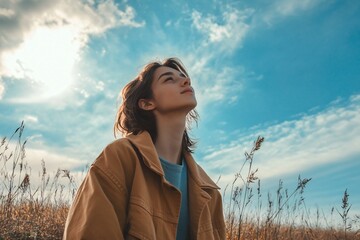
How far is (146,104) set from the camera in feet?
10.8

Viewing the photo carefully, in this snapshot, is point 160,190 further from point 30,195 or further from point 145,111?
point 30,195

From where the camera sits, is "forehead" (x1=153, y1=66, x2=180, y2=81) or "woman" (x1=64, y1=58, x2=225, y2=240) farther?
"forehead" (x1=153, y1=66, x2=180, y2=81)

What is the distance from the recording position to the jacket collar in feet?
8.32

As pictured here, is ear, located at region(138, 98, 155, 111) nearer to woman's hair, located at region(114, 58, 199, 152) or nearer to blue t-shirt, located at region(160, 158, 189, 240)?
woman's hair, located at region(114, 58, 199, 152)

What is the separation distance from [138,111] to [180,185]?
2.68 feet

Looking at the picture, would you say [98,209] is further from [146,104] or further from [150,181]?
[146,104]

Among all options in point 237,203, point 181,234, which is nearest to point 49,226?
point 237,203

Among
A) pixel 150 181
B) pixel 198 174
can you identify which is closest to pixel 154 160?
pixel 150 181

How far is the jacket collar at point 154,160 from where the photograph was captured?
8.32 feet

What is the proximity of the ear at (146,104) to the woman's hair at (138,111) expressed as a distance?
0.13 ft

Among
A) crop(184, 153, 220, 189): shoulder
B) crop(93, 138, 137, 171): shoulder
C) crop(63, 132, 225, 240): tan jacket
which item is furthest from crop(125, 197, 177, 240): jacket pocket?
crop(184, 153, 220, 189): shoulder

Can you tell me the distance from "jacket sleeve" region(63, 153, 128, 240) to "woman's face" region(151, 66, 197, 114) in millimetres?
934

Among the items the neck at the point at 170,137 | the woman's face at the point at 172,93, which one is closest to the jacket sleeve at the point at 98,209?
the neck at the point at 170,137

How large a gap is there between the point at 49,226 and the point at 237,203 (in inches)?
100
